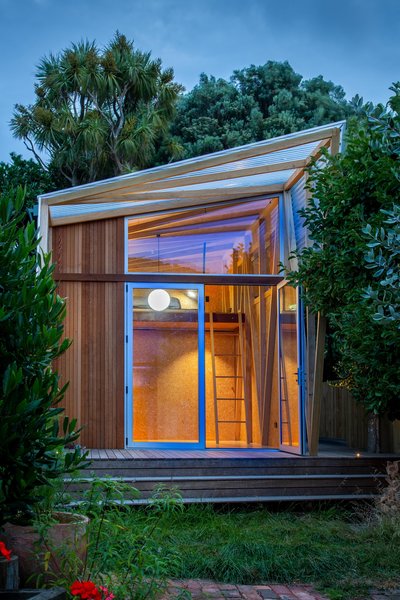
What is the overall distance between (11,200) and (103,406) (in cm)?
553

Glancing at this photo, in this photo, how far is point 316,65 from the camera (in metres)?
23.0

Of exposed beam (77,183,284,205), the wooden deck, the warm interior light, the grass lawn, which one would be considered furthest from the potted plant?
the warm interior light

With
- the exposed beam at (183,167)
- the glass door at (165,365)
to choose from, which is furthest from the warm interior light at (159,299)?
the exposed beam at (183,167)

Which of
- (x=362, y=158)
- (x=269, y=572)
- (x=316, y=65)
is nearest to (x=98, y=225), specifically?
(x=362, y=158)

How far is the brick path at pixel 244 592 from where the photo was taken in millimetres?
4566

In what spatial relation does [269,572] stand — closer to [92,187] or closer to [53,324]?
[53,324]

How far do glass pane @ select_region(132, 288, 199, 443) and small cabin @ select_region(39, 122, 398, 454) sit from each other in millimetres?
12

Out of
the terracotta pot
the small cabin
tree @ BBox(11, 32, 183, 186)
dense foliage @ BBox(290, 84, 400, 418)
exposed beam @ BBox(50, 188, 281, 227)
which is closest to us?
the terracotta pot

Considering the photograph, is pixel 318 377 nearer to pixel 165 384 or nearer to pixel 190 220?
pixel 165 384

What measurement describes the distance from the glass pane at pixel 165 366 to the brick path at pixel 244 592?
13.4 feet

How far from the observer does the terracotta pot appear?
3.85 metres

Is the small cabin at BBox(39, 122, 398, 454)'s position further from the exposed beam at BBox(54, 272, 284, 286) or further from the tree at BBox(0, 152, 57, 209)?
the tree at BBox(0, 152, 57, 209)

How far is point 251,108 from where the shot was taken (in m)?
20.6

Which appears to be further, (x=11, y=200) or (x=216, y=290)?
(x=216, y=290)
